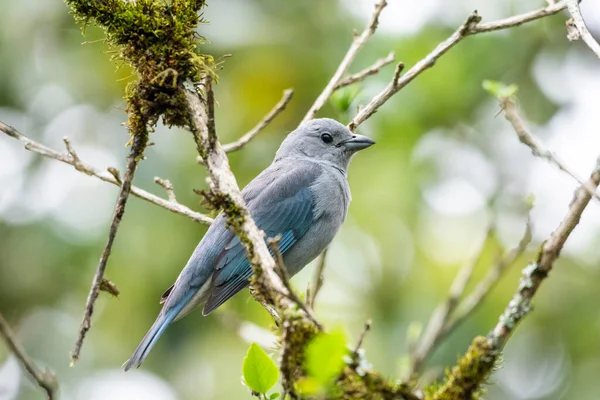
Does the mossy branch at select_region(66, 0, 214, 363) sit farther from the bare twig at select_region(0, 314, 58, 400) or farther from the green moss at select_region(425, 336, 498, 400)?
the green moss at select_region(425, 336, 498, 400)

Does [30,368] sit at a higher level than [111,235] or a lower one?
lower

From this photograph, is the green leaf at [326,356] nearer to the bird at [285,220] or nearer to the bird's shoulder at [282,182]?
the bird at [285,220]

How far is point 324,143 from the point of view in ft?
21.5

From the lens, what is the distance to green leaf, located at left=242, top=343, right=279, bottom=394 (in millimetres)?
2965

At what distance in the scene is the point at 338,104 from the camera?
5.17 meters

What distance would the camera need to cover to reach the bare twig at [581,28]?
3.06 m

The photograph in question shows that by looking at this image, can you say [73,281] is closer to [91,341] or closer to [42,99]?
[91,341]

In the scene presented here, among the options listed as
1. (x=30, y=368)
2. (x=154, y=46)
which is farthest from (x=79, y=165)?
(x=30, y=368)

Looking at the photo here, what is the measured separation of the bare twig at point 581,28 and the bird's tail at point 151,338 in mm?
2886

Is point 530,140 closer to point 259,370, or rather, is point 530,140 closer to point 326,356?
point 326,356

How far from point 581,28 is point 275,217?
285 cm

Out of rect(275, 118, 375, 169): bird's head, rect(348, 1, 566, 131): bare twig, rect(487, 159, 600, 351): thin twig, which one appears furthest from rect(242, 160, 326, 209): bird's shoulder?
rect(487, 159, 600, 351): thin twig

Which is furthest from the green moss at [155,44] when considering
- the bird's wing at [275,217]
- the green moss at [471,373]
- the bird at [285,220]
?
the green moss at [471,373]

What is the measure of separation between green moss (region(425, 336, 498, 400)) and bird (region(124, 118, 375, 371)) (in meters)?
2.37
